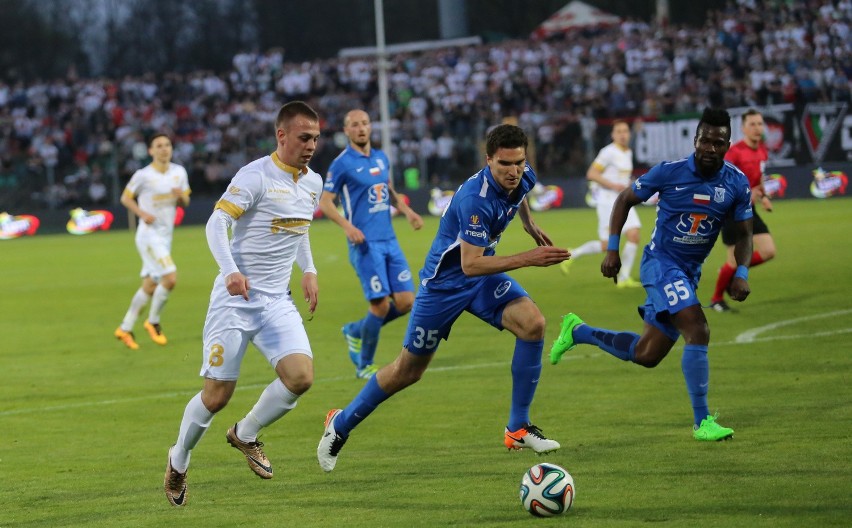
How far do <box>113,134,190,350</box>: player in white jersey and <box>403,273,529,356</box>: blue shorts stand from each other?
752 centimetres

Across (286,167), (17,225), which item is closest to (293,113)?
(286,167)

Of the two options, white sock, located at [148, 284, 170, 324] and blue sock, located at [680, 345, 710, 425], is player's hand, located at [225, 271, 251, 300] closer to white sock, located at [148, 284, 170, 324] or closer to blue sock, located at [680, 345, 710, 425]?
blue sock, located at [680, 345, 710, 425]

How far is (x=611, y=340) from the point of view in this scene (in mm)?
8820

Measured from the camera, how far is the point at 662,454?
7578 mm

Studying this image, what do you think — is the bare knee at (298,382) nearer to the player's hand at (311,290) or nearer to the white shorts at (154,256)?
the player's hand at (311,290)

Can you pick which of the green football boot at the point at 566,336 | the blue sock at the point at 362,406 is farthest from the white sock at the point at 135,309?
the blue sock at the point at 362,406

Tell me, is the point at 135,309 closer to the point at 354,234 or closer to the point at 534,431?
the point at 354,234

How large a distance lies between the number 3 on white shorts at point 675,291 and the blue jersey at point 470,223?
3.90ft

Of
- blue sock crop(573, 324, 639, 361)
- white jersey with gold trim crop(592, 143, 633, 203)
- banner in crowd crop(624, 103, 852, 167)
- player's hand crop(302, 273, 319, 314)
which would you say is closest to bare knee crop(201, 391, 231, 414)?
player's hand crop(302, 273, 319, 314)

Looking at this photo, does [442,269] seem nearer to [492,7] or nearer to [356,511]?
[356,511]

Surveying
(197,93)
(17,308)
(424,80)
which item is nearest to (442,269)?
(17,308)

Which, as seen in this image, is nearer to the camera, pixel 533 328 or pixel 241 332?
pixel 241 332

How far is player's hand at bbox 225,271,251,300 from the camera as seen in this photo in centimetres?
676

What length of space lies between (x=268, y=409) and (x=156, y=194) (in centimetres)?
825
